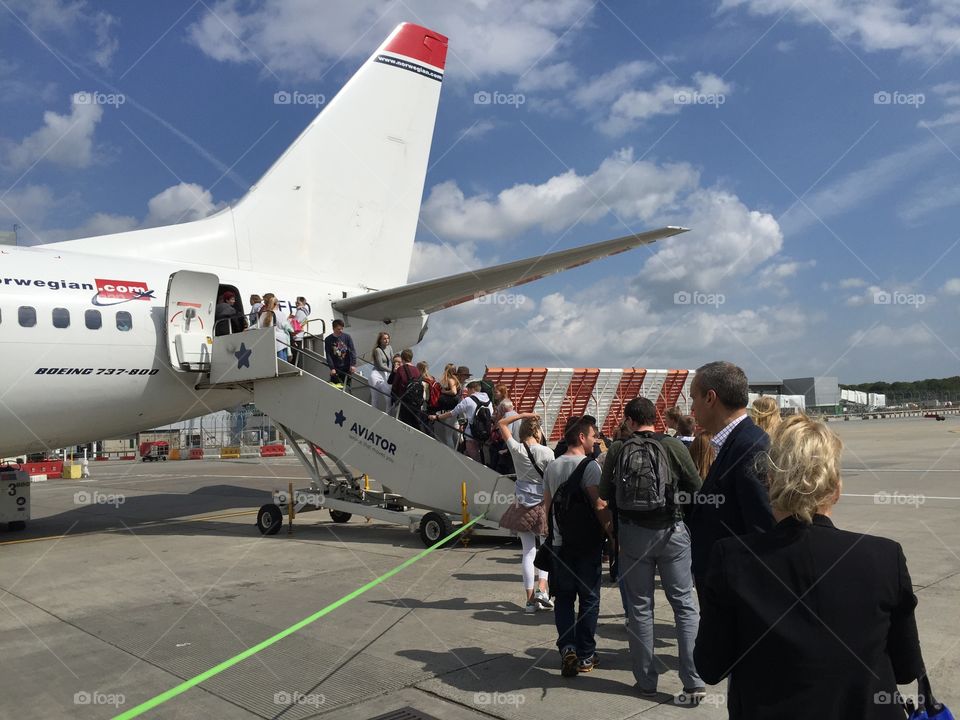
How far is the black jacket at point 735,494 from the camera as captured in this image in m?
3.58

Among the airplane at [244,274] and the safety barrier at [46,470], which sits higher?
the airplane at [244,274]

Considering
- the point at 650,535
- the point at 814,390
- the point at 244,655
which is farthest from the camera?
the point at 814,390

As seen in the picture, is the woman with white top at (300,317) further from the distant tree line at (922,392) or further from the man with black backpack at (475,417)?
the distant tree line at (922,392)

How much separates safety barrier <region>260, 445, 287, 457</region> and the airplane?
1052 inches

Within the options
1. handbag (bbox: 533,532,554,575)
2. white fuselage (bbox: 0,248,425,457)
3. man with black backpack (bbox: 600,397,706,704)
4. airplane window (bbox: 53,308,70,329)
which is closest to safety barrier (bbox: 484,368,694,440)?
white fuselage (bbox: 0,248,425,457)

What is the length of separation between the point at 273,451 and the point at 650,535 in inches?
1570

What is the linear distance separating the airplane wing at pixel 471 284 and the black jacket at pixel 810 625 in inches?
356

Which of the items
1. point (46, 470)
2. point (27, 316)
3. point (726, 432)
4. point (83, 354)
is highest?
point (27, 316)

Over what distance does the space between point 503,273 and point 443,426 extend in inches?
110

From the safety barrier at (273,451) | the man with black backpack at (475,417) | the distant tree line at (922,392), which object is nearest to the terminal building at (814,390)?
the distant tree line at (922,392)

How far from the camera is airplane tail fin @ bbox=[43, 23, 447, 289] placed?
49.7 feet

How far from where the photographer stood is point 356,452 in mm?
11430

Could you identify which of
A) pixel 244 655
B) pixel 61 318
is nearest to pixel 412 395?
pixel 61 318

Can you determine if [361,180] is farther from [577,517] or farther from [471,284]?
[577,517]
